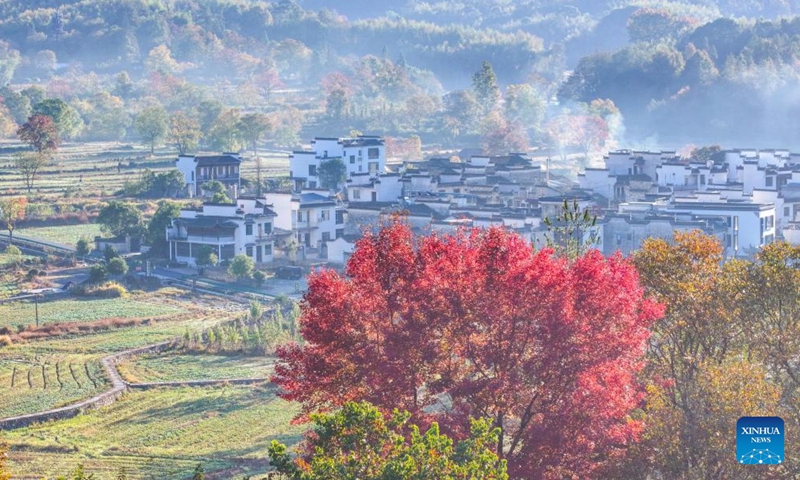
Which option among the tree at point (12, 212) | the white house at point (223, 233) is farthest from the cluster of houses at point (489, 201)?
the tree at point (12, 212)

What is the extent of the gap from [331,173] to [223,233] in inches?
425

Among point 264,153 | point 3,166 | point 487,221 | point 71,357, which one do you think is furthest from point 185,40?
point 71,357

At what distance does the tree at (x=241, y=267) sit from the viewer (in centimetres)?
3559

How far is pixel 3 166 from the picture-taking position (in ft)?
176

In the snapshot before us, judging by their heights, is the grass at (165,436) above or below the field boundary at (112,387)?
below

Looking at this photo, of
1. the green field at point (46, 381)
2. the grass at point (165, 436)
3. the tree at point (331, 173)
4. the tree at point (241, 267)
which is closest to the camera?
the grass at point (165, 436)

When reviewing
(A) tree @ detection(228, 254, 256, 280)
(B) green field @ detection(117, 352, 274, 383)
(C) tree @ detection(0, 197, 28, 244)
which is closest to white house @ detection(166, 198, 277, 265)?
(A) tree @ detection(228, 254, 256, 280)

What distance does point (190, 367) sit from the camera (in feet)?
86.6

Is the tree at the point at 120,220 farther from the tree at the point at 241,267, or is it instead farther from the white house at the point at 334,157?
the white house at the point at 334,157

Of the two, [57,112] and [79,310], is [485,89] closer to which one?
[57,112]

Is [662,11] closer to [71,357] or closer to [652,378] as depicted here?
[71,357]

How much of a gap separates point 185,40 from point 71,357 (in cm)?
7718

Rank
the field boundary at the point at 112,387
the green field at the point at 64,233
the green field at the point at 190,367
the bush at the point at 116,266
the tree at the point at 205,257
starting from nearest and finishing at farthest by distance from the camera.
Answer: the field boundary at the point at 112,387 < the green field at the point at 190,367 < the bush at the point at 116,266 < the tree at the point at 205,257 < the green field at the point at 64,233

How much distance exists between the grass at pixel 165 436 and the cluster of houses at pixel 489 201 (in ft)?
43.6
